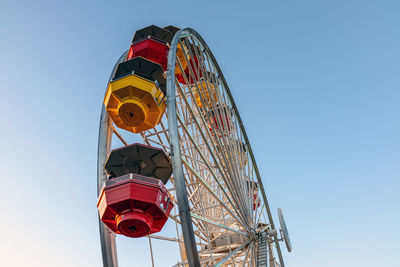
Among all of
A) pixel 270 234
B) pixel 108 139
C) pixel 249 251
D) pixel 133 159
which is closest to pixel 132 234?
pixel 133 159

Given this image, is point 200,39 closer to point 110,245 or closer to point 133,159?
point 133,159

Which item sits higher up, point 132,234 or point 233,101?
point 233,101

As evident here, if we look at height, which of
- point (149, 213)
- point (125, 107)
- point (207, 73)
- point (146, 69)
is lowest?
point (149, 213)

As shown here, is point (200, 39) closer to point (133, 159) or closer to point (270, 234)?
point (133, 159)

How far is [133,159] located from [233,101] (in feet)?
25.7

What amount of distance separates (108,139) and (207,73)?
16.5 ft

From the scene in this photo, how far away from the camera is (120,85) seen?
1070cm

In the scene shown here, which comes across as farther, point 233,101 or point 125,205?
point 233,101

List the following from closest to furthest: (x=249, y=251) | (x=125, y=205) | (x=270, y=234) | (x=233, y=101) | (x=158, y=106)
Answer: (x=125, y=205) → (x=158, y=106) → (x=249, y=251) → (x=270, y=234) → (x=233, y=101)

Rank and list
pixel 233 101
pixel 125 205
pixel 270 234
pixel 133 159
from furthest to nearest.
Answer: pixel 233 101 → pixel 270 234 → pixel 133 159 → pixel 125 205

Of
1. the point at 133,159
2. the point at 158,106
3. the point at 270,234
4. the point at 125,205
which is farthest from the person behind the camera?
the point at 270,234

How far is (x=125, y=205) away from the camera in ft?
27.4

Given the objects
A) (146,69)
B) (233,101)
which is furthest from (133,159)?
(233,101)

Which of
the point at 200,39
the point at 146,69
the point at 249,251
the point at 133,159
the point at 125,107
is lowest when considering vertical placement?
the point at 249,251
